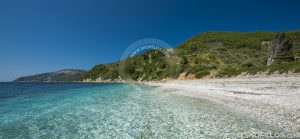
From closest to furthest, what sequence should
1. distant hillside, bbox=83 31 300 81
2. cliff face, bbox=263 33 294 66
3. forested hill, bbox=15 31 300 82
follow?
distant hillside, bbox=83 31 300 81 < forested hill, bbox=15 31 300 82 < cliff face, bbox=263 33 294 66

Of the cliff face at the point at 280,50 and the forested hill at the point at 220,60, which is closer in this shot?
the forested hill at the point at 220,60

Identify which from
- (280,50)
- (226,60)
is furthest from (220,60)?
(280,50)

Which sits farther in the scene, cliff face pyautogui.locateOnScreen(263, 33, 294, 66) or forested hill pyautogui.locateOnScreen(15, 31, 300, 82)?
cliff face pyautogui.locateOnScreen(263, 33, 294, 66)

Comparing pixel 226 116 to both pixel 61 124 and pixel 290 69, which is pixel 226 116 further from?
pixel 290 69

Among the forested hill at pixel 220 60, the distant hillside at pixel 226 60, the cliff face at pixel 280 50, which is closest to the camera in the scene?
the distant hillside at pixel 226 60

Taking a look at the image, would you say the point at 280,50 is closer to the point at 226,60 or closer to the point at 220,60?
the point at 226,60

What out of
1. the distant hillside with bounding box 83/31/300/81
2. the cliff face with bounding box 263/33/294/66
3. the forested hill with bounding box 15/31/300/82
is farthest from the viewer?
the cliff face with bounding box 263/33/294/66

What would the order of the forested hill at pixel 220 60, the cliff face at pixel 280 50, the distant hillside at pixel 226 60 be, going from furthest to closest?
the cliff face at pixel 280 50 → the forested hill at pixel 220 60 → the distant hillside at pixel 226 60

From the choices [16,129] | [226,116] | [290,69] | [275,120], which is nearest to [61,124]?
[16,129]

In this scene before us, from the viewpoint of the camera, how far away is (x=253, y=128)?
8.60 meters

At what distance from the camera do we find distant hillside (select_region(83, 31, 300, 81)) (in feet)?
135

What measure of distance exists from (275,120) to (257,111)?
2288mm

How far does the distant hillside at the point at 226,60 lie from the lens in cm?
4100

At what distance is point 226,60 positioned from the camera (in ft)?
200
